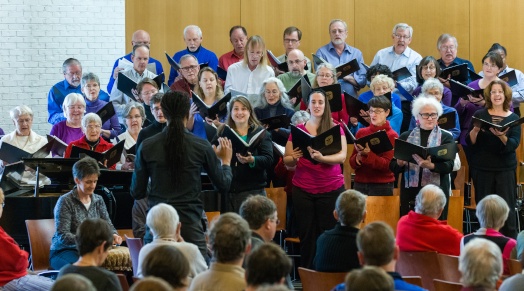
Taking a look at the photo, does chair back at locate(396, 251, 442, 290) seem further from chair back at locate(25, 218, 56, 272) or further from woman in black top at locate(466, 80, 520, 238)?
woman in black top at locate(466, 80, 520, 238)

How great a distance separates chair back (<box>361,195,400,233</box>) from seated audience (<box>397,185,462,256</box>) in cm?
133

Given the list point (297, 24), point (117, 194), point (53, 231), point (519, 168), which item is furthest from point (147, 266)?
point (297, 24)

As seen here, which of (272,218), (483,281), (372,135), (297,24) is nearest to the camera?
(483,281)

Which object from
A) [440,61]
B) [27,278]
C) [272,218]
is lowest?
[27,278]

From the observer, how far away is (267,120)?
788cm

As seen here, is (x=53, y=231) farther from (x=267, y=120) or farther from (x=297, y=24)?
(x=297, y=24)

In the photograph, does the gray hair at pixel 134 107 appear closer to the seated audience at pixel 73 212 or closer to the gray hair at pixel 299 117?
the gray hair at pixel 299 117

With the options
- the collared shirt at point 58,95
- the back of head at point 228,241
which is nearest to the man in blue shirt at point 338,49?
the collared shirt at point 58,95

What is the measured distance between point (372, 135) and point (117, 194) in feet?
6.85

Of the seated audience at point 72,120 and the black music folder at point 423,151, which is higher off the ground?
the seated audience at point 72,120

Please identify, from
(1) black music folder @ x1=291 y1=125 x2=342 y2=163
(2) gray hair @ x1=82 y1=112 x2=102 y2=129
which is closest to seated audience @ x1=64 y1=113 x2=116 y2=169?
(2) gray hair @ x1=82 y1=112 x2=102 y2=129

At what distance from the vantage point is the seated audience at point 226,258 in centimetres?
404

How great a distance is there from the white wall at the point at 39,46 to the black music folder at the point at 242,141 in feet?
15.2

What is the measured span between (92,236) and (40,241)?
2178 mm
